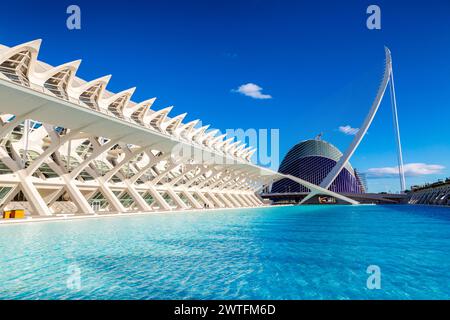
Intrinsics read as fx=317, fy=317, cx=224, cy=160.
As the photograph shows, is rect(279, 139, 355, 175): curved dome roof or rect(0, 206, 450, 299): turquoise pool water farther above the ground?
rect(279, 139, 355, 175): curved dome roof

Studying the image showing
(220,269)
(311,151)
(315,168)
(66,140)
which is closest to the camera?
(220,269)

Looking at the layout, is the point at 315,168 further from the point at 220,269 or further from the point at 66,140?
the point at 220,269

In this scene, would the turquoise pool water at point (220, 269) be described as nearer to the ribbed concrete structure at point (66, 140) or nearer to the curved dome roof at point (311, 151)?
the ribbed concrete structure at point (66, 140)

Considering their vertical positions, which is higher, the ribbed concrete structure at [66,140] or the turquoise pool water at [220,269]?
the ribbed concrete structure at [66,140]

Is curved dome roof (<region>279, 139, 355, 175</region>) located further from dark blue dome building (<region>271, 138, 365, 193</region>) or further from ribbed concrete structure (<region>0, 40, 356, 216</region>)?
ribbed concrete structure (<region>0, 40, 356, 216</region>)

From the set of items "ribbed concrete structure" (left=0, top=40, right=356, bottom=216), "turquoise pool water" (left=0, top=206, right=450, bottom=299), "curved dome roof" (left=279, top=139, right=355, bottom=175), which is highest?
"curved dome roof" (left=279, top=139, right=355, bottom=175)

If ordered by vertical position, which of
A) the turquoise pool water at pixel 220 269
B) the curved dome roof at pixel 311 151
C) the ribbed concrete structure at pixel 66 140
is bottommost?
the turquoise pool water at pixel 220 269

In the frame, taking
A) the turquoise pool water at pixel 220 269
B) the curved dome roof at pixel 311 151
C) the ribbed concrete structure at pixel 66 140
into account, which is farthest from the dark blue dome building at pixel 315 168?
the turquoise pool water at pixel 220 269

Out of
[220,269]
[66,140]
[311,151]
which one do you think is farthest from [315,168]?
[220,269]

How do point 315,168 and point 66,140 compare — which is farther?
point 315,168

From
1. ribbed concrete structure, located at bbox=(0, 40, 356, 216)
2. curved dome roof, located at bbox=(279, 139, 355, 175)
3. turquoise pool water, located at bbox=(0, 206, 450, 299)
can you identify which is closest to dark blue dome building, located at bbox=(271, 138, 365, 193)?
curved dome roof, located at bbox=(279, 139, 355, 175)

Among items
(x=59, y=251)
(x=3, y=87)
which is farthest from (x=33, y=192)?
(x=59, y=251)

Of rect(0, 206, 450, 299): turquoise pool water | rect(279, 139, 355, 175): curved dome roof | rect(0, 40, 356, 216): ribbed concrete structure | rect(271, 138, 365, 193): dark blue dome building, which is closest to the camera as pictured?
rect(0, 206, 450, 299): turquoise pool water

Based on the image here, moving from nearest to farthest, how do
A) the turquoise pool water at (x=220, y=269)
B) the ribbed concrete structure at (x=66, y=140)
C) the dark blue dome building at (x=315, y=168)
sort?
the turquoise pool water at (x=220, y=269), the ribbed concrete structure at (x=66, y=140), the dark blue dome building at (x=315, y=168)
